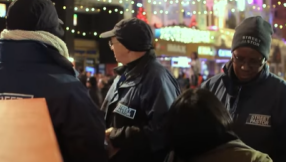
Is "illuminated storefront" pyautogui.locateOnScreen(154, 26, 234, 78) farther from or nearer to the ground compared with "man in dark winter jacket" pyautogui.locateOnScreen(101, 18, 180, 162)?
nearer to the ground

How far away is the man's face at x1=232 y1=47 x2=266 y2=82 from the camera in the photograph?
216cm

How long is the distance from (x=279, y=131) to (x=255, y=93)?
241 millimetres

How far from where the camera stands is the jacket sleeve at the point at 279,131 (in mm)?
2041

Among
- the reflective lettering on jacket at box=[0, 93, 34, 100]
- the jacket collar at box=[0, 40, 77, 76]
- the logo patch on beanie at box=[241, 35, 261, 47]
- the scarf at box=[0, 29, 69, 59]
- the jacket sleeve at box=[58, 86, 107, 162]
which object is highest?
the scarf at box=[0, 29, 69, 59]

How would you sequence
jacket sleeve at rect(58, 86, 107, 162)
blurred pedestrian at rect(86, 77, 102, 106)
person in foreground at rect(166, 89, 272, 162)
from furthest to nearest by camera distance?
blurred pedestrian at rect(86, 77, 102, 106) → jacket sleeve at rect(58, 86, 107, 162) → person in foreground at rect(166, 89, 272, 162)

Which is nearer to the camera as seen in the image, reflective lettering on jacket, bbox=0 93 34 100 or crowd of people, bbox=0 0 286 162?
crowd of people, bbox=0 0 286 162

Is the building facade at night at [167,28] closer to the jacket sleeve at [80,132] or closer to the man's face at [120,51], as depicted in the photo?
the man's face at [120,51]

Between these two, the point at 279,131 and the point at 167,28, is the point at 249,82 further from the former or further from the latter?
the point at 167,28

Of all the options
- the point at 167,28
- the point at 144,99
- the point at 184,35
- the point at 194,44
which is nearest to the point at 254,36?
the point at 144,99

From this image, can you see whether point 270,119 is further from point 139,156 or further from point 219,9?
point 219,9

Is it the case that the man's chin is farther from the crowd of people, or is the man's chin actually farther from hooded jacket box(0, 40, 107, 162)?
hooded jacket box(0, 40, 107, 162)

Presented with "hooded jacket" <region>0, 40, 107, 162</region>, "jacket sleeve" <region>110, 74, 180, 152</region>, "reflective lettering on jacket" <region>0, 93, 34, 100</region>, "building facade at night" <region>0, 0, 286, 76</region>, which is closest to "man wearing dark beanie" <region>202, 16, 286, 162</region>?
"jacket sleeve" <region>110, 74, 180, 152</region>

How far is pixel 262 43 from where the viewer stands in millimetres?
2197

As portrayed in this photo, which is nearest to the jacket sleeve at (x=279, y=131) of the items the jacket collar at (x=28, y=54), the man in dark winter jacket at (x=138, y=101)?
the man in dark winter jacket at (x=138, y=101)
